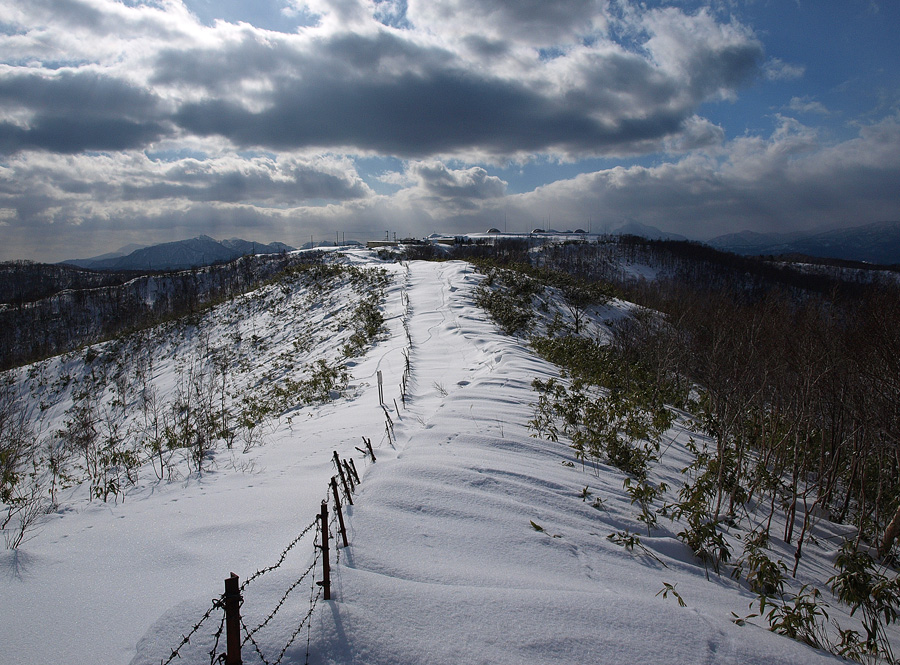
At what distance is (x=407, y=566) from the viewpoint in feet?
9.53

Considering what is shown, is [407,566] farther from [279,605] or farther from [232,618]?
[232,618]

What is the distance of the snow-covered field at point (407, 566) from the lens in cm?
229

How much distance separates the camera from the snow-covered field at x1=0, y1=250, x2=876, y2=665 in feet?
7.50

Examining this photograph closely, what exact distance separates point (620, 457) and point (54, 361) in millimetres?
30968

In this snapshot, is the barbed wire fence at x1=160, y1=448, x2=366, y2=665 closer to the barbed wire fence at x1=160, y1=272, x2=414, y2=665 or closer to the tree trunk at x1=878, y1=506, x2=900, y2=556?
the barbed wire fence at x1=160, y1=272, x2=414, y2=665

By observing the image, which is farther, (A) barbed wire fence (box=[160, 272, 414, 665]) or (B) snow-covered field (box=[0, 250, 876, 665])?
(B) snow-covered field (box=[0, 250, 876, 665])

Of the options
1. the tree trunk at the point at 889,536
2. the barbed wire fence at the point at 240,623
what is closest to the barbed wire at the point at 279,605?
the barbed wire fence at the point at 240,623

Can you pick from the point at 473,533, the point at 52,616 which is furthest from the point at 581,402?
the point at 52,616

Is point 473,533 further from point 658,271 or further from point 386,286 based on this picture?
point 658,271

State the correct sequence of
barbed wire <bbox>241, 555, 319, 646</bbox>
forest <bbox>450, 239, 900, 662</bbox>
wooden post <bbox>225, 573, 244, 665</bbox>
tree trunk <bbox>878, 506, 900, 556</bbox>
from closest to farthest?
wooden post <bbox>225, 573, 244, 665</bbox> → barbed wire <bbox>241, 555, 319, 646</bbox> → forest <bbox>450, 239, 900, 662</bbox> → tree trunk <bbox>878, 506, 900, 556</bbox>

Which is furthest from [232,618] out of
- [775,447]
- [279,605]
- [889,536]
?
[775,447]

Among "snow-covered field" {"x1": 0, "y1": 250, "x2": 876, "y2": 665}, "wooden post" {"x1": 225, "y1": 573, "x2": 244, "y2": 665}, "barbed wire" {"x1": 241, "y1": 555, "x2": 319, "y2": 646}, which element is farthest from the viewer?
"snow-covered field" {"x1": 0, "y1": 250, "x2": 876, "y2": 665}

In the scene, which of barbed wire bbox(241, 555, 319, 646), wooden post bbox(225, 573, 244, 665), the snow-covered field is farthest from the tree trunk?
wooden post bbox(225, 573, 244, 665)

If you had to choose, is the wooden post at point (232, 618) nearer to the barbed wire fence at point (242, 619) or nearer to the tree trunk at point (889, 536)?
the barbed wire fence at point (242, 619)
